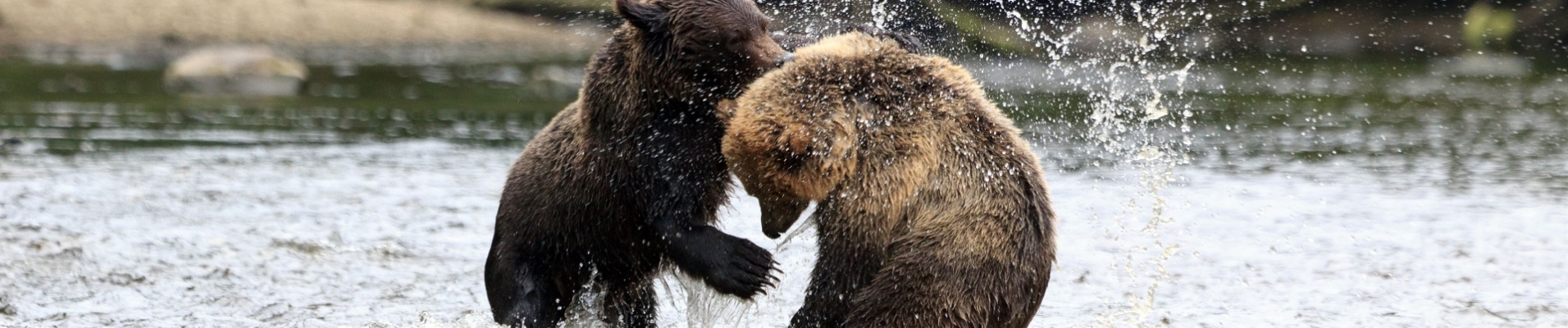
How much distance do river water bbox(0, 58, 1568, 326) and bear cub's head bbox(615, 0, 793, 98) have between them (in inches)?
24.0

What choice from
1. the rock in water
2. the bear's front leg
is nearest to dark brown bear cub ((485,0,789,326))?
the bear's front leg

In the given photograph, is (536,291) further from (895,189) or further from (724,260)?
(895,189)

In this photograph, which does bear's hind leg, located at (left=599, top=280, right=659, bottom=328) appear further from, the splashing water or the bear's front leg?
the splashing water

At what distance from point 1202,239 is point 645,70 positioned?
14.0ft

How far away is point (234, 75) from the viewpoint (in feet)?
66.8

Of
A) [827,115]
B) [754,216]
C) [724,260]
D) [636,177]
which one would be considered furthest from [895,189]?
[754,216]

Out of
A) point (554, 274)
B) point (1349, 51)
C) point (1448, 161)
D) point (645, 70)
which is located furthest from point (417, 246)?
point (1349, 51)

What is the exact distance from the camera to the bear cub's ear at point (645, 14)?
4828mm

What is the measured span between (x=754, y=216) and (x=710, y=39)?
4.35 metres

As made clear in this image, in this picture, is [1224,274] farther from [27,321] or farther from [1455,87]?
[1455,87]

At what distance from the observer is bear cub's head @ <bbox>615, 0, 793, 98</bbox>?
477cm

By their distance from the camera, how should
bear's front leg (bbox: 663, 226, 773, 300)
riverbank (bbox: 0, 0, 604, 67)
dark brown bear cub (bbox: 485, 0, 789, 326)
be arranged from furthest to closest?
riverbank (bbox: 0, 0, 604, 67) < dark brown bear cub (bbox: 485, 0, 789, 326) < bear's front leg (bbox: 663, 226, 773, 300)

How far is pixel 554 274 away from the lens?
5.61 m

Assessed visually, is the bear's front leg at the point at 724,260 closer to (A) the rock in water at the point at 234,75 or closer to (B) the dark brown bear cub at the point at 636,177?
(B) the dark brown bear cub at the point at 636,177
